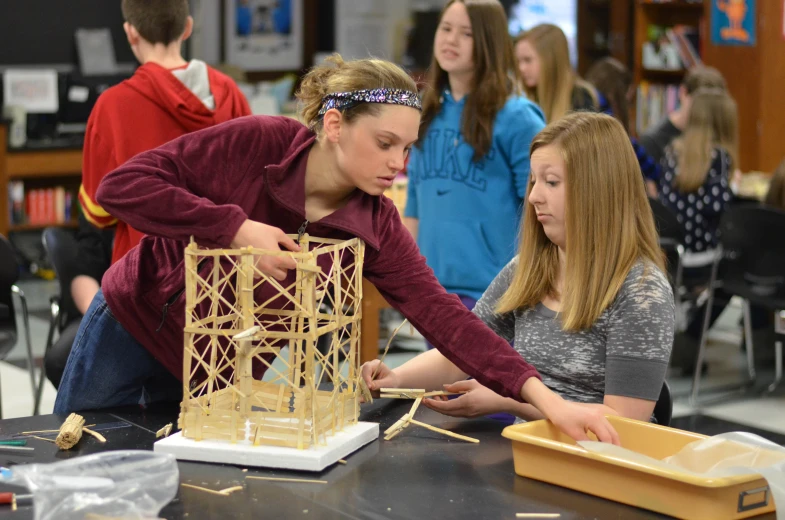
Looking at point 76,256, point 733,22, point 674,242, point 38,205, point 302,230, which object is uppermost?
point 733,22

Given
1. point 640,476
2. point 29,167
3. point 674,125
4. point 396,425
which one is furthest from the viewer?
point 29,167

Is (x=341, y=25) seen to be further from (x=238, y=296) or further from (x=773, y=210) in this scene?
(x=238, y=296)

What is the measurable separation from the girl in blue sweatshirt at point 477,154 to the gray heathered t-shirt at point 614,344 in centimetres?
92

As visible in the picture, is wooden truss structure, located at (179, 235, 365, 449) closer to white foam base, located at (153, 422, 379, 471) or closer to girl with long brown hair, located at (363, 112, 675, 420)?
white foam base, located at (153, 422, 379, 471)

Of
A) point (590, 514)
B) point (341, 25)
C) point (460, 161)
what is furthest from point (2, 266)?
point (341, 25)

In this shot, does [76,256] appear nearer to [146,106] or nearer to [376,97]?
[146,106]

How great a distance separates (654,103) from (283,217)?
5.97 m

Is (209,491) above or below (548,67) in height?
below

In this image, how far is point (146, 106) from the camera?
9.00 feet

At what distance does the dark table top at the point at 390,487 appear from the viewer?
1.33 meters

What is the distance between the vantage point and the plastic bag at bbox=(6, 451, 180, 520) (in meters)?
1.20

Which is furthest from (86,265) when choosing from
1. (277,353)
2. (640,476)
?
(640,476)

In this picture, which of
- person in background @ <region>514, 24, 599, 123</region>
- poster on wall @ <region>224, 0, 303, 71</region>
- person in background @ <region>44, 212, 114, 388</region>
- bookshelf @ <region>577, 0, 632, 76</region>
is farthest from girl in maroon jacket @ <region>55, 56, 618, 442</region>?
bookshelf @ <region>577, 0, 632, 76</region>

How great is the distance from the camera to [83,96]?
685cm
